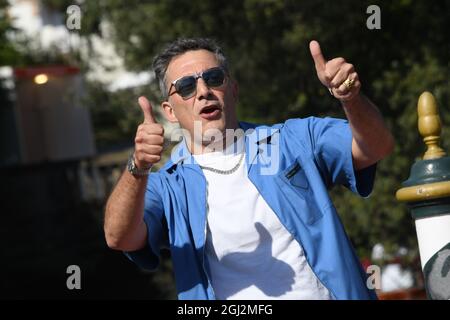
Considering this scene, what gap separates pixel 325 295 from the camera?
12.2 ft

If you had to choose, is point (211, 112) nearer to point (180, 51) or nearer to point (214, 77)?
point (214, 77)

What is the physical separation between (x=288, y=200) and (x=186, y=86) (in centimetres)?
63

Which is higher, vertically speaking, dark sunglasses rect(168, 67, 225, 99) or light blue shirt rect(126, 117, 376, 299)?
dark sunglasses rect(168, 67, 225, 99)

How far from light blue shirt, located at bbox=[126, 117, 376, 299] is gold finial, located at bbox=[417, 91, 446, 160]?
0.73m

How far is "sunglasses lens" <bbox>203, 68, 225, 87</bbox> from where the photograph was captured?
4.01 meters

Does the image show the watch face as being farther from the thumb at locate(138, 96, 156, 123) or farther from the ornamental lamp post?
the ornamental lamp post

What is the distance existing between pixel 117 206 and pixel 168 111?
731 mm

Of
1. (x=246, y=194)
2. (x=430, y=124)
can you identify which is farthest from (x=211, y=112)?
(x=430, y=124)

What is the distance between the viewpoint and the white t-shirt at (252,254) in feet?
12.2

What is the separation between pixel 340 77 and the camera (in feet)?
11.5

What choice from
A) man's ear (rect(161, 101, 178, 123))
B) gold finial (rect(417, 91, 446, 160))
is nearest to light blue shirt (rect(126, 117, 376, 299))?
man's ear (rect(161, 101, 178, 123))
